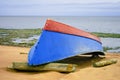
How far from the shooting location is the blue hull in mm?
8953

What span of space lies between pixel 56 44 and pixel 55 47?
13cm

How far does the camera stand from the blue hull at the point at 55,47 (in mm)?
8953

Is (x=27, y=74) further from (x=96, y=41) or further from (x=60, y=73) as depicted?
(x=96, y=41)

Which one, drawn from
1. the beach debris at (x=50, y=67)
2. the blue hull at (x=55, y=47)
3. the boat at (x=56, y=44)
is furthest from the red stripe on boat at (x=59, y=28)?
the beach debris at (x=50, y=67)

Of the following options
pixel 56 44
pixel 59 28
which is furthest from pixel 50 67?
pixel 59 28

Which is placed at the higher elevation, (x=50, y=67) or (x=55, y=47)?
(x=55, y=47)

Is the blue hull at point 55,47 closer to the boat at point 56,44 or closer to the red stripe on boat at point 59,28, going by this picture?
the boat at point 56,44

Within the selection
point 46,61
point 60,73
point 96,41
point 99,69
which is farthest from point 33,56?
point 96,41

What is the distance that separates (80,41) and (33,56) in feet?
7.71

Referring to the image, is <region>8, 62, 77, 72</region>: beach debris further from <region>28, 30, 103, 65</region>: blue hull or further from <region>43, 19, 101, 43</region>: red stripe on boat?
<region>43, 19, 101, 43</region>: red stripe on boat

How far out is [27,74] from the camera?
865 centimetres

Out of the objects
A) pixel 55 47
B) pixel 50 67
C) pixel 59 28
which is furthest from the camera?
pixel 59 28

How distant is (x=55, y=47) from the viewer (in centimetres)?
944

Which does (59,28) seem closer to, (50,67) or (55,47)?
(55,47)
